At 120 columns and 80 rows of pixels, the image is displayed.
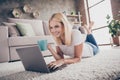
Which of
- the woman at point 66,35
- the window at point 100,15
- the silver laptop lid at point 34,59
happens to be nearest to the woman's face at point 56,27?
the woman at point 66,35

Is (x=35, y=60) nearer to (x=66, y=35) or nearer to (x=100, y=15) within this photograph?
(x=66, y=35)

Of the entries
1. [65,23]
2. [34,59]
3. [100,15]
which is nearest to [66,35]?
[65,23]

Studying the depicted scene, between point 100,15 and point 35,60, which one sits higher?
point 100,15

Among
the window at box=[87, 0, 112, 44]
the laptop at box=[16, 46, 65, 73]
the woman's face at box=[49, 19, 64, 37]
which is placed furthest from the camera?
the window at box=[87, 0, 112, 44]

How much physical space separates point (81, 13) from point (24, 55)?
4.92m

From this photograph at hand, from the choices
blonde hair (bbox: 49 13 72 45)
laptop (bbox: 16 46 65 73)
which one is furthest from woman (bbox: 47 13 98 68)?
laptop (bbox: 16 46 65 73)

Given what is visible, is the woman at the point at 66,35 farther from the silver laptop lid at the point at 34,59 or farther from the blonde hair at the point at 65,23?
the silver laptop lid at the point at 34,59

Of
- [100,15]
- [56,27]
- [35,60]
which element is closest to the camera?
[35,60]

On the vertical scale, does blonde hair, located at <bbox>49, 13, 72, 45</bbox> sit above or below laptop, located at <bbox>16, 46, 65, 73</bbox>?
above

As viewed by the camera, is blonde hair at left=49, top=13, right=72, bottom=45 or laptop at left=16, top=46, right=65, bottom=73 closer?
laptop at left=16, top=46, right=65, bottom=73

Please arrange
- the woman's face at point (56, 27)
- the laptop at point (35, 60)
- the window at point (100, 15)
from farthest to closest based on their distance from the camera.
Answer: the window at point (100, 15) < the woman's face at point (56, 27) < the laptop at point (35, 60)

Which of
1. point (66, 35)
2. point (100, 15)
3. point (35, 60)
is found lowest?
point (35, 60)

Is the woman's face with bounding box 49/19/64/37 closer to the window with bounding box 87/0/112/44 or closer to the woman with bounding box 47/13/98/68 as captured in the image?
the woman with bounding box 47/13/98/68

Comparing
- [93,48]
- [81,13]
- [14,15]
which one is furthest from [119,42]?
[14,15]
